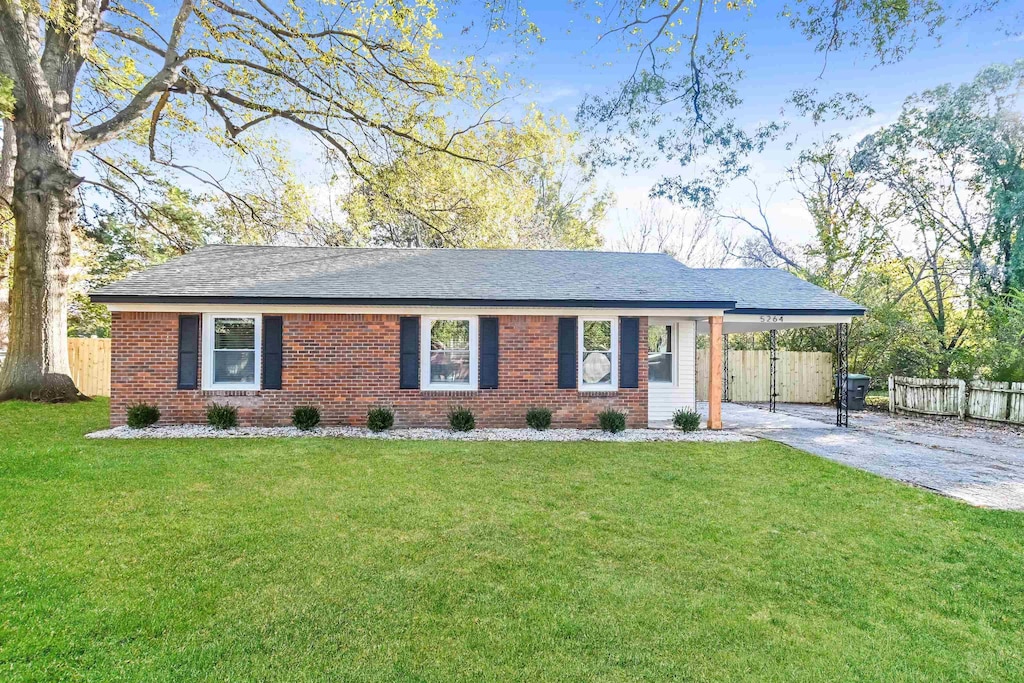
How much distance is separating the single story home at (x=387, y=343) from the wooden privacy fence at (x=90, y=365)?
7372 millimetres

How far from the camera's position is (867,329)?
16.8 meters

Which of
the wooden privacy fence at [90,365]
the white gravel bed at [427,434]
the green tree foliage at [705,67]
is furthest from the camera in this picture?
the wooden privacy fence at [90,365]

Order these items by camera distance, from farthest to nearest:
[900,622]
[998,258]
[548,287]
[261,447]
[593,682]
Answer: [998,258], [548,287], [261,447], [900,622], [593,682]

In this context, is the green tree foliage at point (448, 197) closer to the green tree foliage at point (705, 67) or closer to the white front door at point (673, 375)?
the green tree foliage at point (705, 67)

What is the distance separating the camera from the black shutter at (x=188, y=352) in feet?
32.3

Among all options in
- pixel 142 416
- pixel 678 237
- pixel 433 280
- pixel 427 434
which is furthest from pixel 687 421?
pixel 678 237

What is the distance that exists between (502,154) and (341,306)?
30.8ft

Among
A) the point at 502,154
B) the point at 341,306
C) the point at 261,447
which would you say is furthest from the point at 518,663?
the point at 502,154

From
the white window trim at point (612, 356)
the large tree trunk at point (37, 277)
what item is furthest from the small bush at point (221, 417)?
the white window trim at point (612, 356)

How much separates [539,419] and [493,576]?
6265 millimetres

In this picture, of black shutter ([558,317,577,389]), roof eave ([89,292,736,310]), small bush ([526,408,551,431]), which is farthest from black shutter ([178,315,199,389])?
black shutter ([558,317,577,389])

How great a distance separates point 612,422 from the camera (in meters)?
9.84

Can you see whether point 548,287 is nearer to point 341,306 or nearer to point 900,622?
point 341,306

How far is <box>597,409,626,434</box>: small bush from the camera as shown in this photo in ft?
32.3
